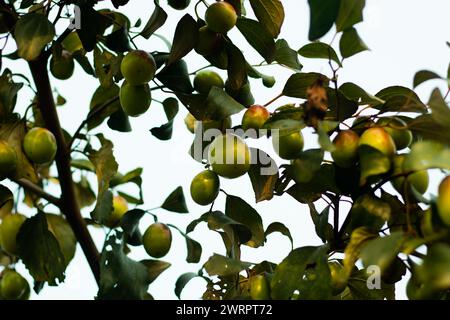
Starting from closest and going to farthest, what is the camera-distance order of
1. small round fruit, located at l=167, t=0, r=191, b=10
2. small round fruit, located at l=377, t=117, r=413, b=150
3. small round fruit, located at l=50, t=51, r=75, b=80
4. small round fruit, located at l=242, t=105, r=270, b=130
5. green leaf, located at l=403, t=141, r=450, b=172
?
green leaf, located at l=403, t=141, r=450, b=172 < small round fruit, located at l=377, t=117, r=413, b=150 < small round fruit, located at l=242, t=105, r=270, b=130 < small round fruit, located at l=167, t=0, r=191, b=10 < small round fruit, located at l=50, t=51, r=75, b=80

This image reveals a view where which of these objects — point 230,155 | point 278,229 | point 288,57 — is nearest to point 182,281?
point 278,229

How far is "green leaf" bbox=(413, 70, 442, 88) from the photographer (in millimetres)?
994

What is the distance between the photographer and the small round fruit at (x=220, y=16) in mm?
1257

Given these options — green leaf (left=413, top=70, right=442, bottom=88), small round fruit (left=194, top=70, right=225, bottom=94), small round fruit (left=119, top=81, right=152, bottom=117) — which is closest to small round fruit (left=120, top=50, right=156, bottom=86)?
small round fruit (left=119, top=81, right=152, bottom=117)

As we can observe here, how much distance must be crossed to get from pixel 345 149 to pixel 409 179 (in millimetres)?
90

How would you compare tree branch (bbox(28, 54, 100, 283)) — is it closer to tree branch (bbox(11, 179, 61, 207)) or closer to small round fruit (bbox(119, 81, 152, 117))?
tree branch (bbox(11, 179, 61, 207))

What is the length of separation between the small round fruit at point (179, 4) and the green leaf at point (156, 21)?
4 centimetres

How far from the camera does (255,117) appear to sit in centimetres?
115

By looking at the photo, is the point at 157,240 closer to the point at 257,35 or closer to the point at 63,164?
the point at 63,164

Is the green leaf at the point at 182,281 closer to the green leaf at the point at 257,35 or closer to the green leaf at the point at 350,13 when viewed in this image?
the green leaf at the point at 257,35

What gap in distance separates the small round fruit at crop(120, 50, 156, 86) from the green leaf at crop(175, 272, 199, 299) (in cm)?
35

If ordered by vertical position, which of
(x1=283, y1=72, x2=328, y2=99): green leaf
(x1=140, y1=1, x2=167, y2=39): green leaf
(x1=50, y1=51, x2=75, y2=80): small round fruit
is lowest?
(x1=283, y1=72, x2=328, y2=99): green leaf

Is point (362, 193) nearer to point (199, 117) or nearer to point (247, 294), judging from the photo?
point (247, 294)
